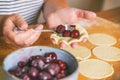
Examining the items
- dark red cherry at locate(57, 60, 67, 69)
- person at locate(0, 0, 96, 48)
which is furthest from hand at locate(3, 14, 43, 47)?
dark red cherry at locate(57, 60, 67, 69)

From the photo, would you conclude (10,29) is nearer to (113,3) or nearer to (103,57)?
(103,57)

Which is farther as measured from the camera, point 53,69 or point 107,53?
point 107,53

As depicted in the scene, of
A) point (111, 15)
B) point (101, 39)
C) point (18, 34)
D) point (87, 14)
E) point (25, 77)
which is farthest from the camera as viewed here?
point (111, 15)

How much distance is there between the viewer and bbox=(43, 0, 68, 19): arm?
1105 mm

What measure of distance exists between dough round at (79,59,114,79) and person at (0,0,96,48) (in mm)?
81

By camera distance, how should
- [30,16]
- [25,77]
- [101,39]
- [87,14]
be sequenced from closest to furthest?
[25,77] < [87,14] < [101,39] < [30,16]

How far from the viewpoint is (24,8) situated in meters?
1.17

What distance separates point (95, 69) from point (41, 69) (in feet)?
1.01

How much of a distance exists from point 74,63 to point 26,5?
23.5 inches

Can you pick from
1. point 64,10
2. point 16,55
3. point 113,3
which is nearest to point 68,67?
point 16,55

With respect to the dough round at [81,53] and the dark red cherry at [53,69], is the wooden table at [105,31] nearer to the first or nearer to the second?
the dough round at [81,53]

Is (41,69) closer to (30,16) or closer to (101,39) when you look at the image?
(101,39)

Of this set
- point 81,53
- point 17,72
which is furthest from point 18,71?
point 81,53

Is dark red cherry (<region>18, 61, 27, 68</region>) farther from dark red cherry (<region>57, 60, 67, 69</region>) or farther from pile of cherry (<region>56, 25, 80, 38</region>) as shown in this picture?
pile of cherry (<region>56, 25, 80, 38</region>)
